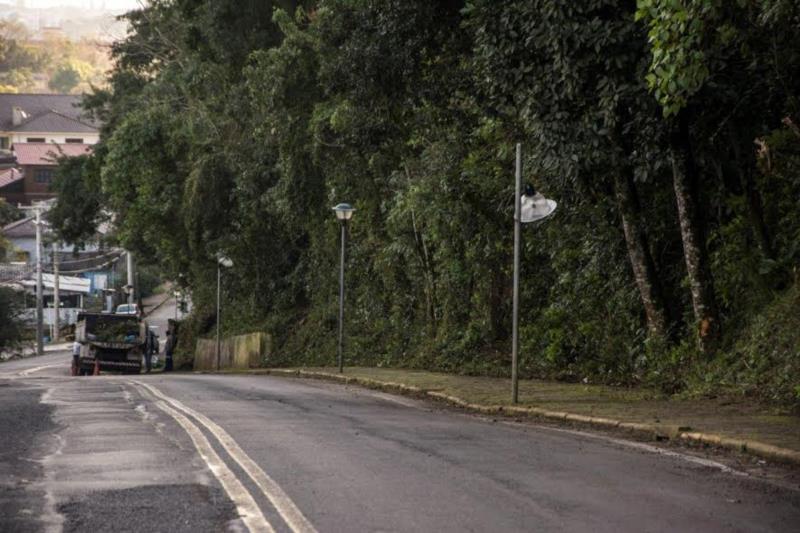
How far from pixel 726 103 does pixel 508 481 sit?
28.9ft

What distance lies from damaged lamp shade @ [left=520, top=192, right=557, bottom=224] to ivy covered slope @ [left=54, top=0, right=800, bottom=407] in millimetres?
659

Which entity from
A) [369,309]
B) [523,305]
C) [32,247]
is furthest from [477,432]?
[32,247]

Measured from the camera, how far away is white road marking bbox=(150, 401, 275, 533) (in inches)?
303

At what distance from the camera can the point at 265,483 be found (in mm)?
9180

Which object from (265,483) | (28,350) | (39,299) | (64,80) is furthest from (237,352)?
(64,80)

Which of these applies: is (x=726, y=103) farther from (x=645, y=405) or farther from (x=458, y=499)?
(x=458, y=499)

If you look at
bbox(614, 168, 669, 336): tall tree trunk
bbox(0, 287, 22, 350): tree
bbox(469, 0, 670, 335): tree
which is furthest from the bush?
bbox(0, 287, 22, 350): tree

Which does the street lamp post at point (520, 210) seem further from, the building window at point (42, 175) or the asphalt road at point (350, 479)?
the building window at point (42, 175)

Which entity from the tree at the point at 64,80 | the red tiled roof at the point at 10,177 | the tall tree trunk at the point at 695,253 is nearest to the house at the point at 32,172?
the red tiled roof at the point at 10,177

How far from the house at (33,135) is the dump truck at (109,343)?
65145mm

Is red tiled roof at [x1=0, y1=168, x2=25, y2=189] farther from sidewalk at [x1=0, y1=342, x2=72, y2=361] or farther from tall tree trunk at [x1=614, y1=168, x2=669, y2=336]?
tall tree trunk at [x1=614, y1=168, x2=669, y2=336]

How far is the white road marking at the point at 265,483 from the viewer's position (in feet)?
25.2

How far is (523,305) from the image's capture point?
80.3ft

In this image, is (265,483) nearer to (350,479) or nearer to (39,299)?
(350,479)
